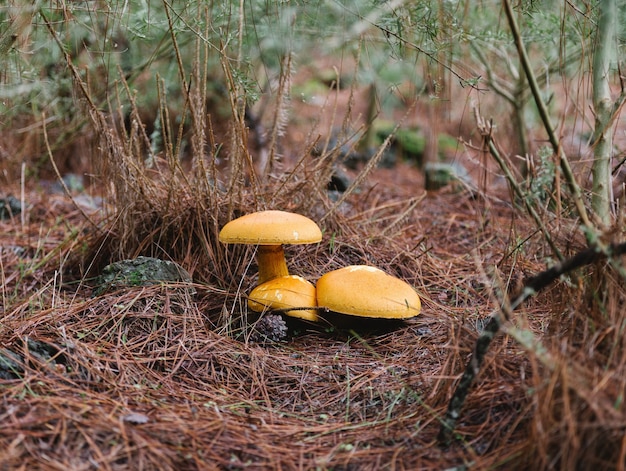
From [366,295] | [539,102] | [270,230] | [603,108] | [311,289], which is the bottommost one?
[311,289]

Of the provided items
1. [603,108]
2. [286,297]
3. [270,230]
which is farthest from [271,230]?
[603,108]

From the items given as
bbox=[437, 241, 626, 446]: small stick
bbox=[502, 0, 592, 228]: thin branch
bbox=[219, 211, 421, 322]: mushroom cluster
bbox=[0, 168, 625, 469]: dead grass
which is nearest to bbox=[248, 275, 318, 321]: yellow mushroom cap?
bbox=[219, 211, 421, 322]: mushroom cluster

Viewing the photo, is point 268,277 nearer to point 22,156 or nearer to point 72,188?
point 72,188

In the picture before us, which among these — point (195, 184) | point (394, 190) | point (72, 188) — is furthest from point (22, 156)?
point (394, 190)

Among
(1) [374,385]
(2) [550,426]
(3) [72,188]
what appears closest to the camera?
(2) [550,426]

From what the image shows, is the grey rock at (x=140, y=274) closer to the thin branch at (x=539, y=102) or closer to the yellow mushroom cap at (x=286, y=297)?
the yellow mushroom cap at (x=286, y=297)

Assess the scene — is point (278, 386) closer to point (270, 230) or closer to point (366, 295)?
point (366, 295)
